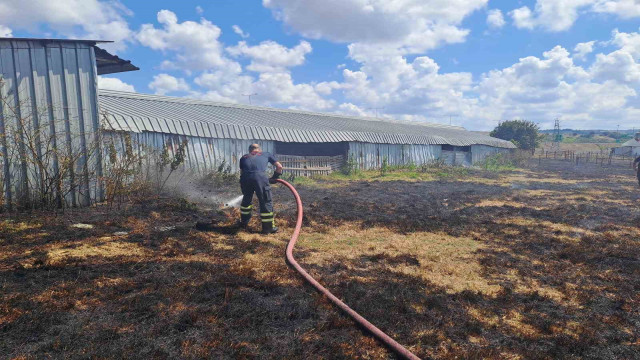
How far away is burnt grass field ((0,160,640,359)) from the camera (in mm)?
3039

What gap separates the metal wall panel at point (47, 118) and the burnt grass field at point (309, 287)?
71cm

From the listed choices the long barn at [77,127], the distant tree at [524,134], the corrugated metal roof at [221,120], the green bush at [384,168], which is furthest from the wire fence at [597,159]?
the long barn at [77,127]

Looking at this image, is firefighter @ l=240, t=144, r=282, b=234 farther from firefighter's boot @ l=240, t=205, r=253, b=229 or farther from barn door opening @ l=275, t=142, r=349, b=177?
barn door opening @ l=275, t=142, r=349, b=177

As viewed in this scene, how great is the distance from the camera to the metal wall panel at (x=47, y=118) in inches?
279

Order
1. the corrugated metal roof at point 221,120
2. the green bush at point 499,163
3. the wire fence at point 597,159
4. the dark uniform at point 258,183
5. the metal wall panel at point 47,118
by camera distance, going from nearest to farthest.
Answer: the dark uniform at point 258,183 < the metal wall panel at point 47,118 < the corrugated metal roof at point 221,120 < the green bush at point 499,163 < the wire fence at point 597,159

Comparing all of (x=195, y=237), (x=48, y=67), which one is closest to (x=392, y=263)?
(x=195, y=237)

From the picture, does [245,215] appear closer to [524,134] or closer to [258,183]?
[258,183]

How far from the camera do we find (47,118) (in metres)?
7.55

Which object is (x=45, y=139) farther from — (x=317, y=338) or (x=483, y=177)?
(x=483, y=177)

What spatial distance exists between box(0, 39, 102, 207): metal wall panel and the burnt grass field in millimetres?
714

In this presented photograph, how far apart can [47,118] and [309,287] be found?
23.3ft

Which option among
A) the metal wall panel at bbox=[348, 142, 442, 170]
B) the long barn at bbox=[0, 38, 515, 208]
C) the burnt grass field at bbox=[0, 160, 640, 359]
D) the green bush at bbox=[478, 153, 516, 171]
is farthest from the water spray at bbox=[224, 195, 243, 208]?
the green bush at bbox=[478, 153, 516, 171]

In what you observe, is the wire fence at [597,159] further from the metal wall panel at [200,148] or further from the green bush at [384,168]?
the metal wall panel at [200,148]

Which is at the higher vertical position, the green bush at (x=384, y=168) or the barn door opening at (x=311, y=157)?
the barn door opening at (x=311, y=157)
